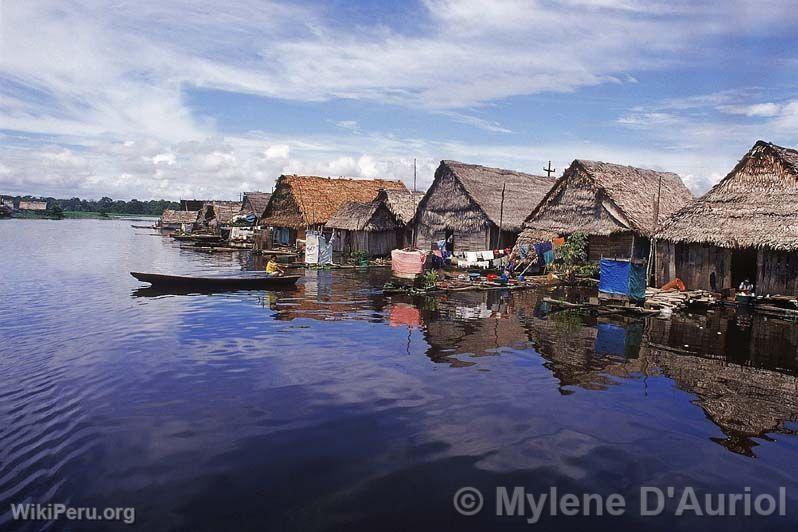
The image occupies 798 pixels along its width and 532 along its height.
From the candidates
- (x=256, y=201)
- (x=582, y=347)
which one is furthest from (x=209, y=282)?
(x=256, y=201)

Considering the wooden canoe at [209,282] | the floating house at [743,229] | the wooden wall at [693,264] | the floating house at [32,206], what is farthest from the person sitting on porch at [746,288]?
the floating house at [32,206]

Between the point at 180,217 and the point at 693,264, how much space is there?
253 feet

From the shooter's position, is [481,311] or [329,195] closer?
[481,311]

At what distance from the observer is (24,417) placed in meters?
7.91

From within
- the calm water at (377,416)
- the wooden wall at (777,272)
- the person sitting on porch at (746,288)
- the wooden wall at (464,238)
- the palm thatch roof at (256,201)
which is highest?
the palm thatch roof at (256,201)

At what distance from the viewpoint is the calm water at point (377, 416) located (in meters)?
5.90

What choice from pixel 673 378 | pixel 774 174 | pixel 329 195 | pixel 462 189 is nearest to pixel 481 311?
pixel 673 378

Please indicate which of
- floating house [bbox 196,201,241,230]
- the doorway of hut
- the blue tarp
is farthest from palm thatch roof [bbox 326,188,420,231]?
floating house [bbox 196,201,241,230]

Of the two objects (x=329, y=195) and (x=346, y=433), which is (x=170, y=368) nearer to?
(x=346, y=433)

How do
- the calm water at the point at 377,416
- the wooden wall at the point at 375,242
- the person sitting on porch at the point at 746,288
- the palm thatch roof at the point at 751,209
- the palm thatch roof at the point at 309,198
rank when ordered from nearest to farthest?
the calm water at the point at 377,416 < the palm thatch roof at the point at 751,209 < the person sitting on porch at the point at 746,288 < the wooden wall at the point at 375,242 < the palm thatch roof at the point at 309,198

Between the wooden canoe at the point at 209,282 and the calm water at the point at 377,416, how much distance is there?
14.8 feet

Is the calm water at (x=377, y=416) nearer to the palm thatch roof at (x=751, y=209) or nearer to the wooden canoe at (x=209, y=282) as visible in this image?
the palm thatch roof at (x=751, y=209)

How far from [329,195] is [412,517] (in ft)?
123

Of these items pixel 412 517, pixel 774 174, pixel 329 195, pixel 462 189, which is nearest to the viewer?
pixel 412 517
